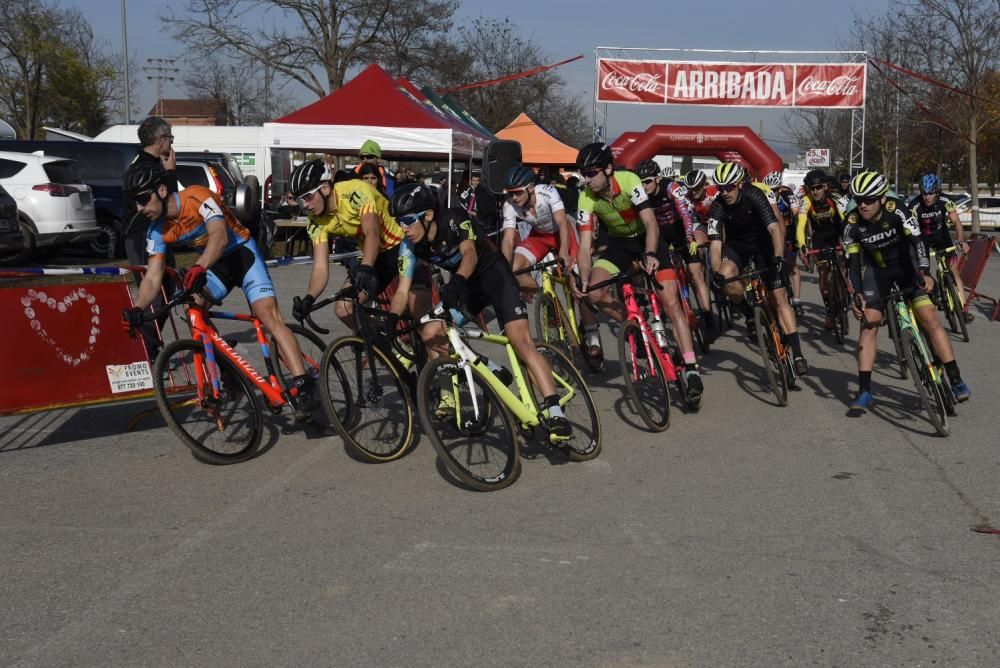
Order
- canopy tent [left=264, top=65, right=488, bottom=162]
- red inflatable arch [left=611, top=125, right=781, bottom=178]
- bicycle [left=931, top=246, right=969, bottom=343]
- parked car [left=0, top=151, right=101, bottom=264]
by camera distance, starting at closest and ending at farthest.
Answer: bicycle [left=931, top=246, right=969, bottom=343] < parked car [left=0, top=151, right=101, bottom=264] < canopy tent [left=264, top=65, right=488, bottom=162] < red inflatable arch [left=611, top=125, right=781, bottom=178]

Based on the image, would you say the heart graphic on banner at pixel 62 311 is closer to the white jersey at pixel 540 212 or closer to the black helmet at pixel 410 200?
the black helmet at pixel 410 200

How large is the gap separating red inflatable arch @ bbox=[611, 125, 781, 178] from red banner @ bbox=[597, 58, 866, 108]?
0.85m

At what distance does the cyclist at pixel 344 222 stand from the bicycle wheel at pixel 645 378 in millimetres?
1708

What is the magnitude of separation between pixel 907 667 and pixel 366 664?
1.86 m

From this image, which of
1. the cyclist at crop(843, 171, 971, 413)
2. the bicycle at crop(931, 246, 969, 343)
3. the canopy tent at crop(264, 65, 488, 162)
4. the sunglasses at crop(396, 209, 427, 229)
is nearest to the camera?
the sunglasses at crop(396, 209, 427, 229)

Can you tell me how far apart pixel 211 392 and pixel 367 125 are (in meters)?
16.7

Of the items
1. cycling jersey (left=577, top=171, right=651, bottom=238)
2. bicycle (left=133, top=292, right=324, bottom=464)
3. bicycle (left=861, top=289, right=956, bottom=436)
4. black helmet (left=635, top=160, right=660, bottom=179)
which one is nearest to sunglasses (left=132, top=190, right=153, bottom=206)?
bicycle (left=133, top=292, right=324, bottom=464)

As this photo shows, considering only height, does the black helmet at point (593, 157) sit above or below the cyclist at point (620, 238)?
above

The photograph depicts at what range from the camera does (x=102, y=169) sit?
70.1 ft

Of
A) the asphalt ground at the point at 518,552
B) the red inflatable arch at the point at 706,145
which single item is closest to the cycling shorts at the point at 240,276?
the asphalt ground at the point at 518,552

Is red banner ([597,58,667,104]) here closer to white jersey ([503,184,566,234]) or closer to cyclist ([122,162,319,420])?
white jersey ([503,184,566,234])

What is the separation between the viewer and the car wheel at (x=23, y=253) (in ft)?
57.3

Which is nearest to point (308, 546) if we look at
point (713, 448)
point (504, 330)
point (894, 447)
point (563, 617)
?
point (563, 617)

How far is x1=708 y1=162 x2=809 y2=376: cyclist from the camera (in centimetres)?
905
